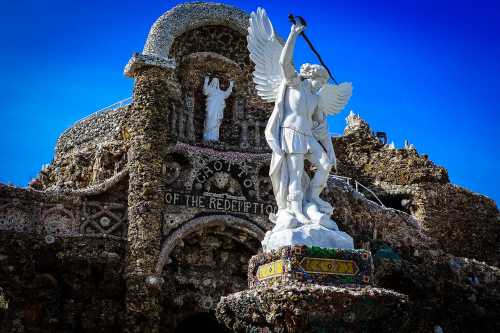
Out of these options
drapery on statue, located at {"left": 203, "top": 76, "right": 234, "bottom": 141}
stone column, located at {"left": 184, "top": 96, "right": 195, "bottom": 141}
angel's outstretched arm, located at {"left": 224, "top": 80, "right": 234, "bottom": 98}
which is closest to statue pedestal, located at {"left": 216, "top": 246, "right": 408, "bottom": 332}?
stone column, located at {"left": 184, "top": 96, "right": 195, "bottom": 141}

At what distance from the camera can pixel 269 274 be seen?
7.64m

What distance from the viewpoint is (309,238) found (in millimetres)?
7750

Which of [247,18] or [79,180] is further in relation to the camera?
[247,18]

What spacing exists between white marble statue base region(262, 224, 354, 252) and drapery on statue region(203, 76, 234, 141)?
8.83 meters

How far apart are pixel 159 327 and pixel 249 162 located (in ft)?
13.9

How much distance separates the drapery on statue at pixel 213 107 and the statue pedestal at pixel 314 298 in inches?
353

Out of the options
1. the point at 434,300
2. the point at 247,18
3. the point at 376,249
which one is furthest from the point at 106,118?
the point at 434,300

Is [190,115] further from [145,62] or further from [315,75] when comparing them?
[315,75]

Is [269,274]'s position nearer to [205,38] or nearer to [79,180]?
[79,180]

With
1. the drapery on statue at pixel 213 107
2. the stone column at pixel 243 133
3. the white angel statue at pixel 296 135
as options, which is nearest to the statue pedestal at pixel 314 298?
the white angel statue at pixel 296 135

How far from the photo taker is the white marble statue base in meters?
7.70

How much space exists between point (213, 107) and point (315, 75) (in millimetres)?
7956

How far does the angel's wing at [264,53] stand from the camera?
9.51 metres

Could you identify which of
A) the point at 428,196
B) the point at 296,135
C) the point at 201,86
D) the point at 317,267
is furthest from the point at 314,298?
the point at 428,196
